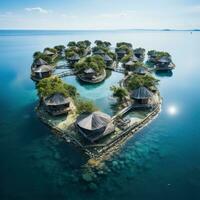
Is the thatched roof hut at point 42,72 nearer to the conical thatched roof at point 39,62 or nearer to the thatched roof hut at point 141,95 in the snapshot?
the conical thatched roof at point 39,62

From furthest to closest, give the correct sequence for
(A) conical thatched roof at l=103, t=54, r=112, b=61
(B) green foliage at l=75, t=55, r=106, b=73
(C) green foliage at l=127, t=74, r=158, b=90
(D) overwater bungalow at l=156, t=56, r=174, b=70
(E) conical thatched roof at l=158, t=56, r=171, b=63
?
(A) conical thatched roof at l=103, t=54, r=112, b=61 → (D) overwater bungalow at l=156, t=56, r=174, b=70 → (E) conical thatched roof at l=158, t=56, r=171, b=63 → (B) green foliage at l=75, t=55, r=106, b=73 → (C) green foliage at l=127, t=74, r=158, b=90

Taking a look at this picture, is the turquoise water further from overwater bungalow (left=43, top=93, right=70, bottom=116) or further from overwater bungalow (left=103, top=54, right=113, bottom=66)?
overwater bungalow (left=103, top=54, right=113, bottom=66)

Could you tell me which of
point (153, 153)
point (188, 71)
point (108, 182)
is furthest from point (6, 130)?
point (188, 71)

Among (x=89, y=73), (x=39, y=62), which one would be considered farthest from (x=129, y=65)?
(x=39, y=62)

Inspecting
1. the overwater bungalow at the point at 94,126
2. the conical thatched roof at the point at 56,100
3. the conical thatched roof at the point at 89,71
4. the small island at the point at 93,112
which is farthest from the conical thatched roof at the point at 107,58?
the overwater bungalow at the point at 94,126

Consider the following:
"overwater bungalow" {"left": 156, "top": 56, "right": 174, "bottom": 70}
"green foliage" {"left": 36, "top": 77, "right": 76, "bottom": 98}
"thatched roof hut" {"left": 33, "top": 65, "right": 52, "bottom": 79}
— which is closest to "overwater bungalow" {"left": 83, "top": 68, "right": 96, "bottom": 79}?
"thatched roof hut" {"left": 33, "top": 65, "right": 52, "bottom": 79}

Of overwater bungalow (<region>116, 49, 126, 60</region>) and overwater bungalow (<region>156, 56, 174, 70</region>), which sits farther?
overwater bungalow (<region>116, 49, 126, 60</region>)

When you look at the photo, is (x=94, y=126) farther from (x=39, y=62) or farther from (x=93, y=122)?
(x=39, y=62)
